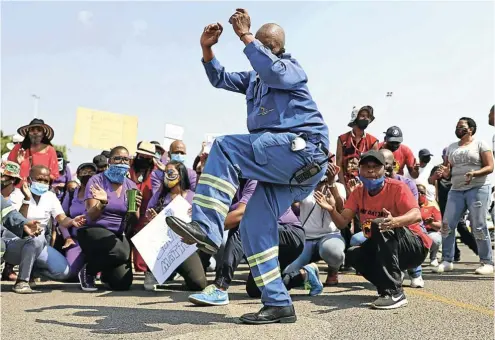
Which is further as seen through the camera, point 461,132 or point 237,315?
point 461,132

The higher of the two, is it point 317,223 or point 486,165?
point 486,165

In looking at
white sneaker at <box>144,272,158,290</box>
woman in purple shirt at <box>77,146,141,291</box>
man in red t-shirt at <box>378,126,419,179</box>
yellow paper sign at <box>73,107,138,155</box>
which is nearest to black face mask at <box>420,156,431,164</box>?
man in red t-shirt at <box>378,126,419,179</box>

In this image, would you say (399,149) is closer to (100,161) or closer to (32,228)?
(100,161)

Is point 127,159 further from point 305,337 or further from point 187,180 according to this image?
point 305,337

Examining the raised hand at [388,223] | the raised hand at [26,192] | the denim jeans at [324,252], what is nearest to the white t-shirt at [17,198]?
the raised hand at [26,192]

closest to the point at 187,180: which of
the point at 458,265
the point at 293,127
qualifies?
the point at 293,127

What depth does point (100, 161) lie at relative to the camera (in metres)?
8.55

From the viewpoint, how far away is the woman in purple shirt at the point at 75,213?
266 inches

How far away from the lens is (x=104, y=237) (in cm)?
643

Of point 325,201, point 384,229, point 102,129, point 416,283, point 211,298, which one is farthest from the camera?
point 102,129

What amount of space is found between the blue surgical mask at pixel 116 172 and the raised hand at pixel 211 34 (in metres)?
2.63

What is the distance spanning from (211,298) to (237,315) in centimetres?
57

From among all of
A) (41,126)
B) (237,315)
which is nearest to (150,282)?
(237,315)

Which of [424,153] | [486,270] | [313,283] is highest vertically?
[424,153]
